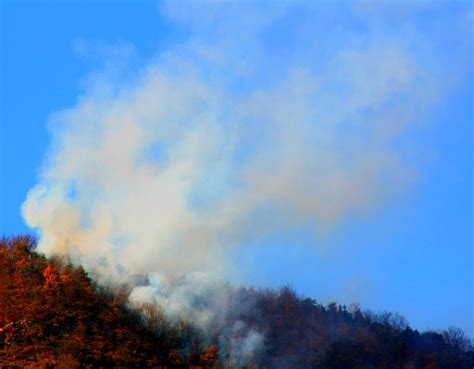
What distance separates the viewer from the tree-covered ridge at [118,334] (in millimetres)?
49625

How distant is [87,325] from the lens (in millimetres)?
53469

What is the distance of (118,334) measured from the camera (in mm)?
53719

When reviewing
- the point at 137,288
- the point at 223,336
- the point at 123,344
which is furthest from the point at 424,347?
the point at 123,344

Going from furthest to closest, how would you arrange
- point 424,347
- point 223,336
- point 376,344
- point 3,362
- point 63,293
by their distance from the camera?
point 424,347 < point 376,344 < point 223,336 < point 63,293 < point 3,362

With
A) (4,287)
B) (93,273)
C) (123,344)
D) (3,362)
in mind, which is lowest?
(3,362)

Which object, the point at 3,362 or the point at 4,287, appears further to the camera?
the point at 4,287

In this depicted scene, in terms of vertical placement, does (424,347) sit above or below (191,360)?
above

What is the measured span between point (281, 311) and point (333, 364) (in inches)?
611

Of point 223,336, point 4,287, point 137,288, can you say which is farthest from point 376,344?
point 4,287

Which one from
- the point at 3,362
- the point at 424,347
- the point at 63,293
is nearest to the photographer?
the point at 3,362

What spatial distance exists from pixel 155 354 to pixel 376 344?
3495 cm

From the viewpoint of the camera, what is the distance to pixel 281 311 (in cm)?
8456

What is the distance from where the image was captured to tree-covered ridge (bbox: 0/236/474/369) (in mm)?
49625

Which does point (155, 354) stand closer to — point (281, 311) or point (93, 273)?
point (93, 273)
